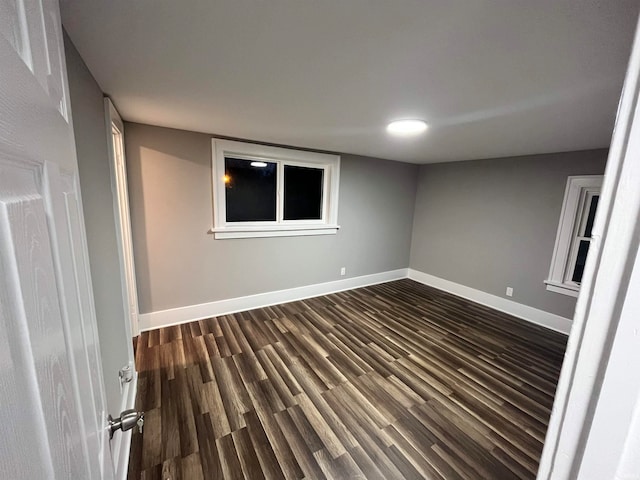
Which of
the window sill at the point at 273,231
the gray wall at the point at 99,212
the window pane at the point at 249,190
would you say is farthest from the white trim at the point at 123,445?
the window pane at the point at 249,190

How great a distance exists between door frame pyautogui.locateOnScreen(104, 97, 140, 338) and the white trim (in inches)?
19.5

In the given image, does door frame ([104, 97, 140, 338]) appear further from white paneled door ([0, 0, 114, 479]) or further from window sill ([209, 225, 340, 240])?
white paneled door ([0, 0, 114, 479])

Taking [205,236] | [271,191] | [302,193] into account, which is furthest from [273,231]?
[205,236]

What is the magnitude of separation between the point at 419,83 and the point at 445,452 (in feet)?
7.04

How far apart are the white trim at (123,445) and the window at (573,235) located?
422 centimetres

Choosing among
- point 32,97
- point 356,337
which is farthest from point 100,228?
point 356,337

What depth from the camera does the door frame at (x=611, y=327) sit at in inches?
13.5

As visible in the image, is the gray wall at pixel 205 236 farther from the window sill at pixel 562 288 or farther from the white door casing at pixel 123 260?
the window sill at pixel 562 288

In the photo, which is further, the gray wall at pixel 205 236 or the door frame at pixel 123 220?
the gray wall at pixel 205 236

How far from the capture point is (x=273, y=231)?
3.29 metres

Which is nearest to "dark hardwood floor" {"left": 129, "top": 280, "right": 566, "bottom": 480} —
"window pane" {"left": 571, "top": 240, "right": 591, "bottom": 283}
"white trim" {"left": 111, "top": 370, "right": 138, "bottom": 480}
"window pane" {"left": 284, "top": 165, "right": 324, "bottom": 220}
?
"white trim" {"left": 111, "top": 370, "right": 138, "bottom": 480}

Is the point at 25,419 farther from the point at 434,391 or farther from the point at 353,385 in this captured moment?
the point at 434,391

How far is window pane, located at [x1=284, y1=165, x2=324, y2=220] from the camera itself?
11.3 feet

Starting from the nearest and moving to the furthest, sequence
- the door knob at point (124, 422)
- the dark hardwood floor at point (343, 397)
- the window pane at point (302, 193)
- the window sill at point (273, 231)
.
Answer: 1. the door knob at point (124, 422)
2. the dark hardwood floor at point (343, 397)
3. the window sill at point (273, 231)
4. the window pane at point (302, 193)
